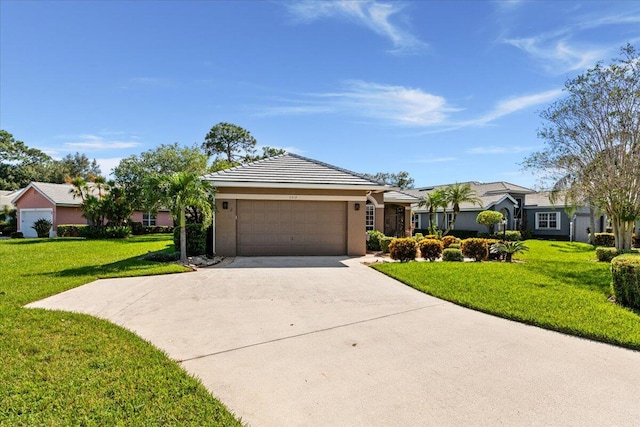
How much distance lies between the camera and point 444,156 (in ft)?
85.6

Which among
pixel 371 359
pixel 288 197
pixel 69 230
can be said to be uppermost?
pixel 288 197

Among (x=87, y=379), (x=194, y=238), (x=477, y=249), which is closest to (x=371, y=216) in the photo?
(x=477, y=249)

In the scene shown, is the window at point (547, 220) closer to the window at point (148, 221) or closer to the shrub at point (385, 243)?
the shrub at point (385, 243)

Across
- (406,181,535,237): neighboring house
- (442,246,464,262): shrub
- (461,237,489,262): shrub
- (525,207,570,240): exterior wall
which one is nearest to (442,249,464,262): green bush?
(442,246,464,262): shrub

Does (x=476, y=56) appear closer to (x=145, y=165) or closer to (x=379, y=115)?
(x=379, y=115)

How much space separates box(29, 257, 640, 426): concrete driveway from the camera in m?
3.03

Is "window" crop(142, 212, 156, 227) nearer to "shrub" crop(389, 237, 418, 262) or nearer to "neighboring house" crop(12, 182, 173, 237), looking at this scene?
"neighboring house" crop(12, 182, 173, 237)

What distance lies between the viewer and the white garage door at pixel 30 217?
Answer: 27.1m

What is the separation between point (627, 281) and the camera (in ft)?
21.1

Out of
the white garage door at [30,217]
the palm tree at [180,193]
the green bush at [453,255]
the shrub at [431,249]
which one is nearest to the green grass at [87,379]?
the palm tree at [180,193]

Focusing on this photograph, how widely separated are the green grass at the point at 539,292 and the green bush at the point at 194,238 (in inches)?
261

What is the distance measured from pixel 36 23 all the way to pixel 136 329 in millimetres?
10809

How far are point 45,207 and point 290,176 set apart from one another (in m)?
24.7

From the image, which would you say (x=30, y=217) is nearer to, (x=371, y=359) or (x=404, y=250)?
(x=404, y=250)
